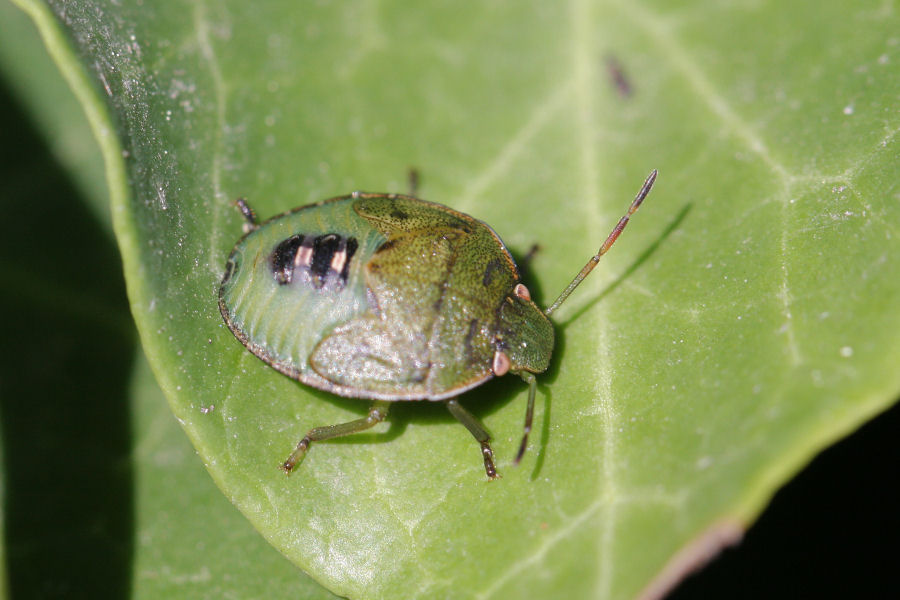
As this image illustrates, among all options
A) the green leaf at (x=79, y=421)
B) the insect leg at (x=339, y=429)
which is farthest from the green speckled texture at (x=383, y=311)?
the green leaf at (x=79, y=421)

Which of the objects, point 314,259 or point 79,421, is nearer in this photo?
point 314,259

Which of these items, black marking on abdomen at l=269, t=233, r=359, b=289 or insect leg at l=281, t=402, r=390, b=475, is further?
black marking on abdomen at l=269, t=233, r=359, b=289

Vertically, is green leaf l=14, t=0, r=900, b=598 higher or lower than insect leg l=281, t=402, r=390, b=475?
higher

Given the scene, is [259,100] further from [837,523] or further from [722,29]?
[837,523]

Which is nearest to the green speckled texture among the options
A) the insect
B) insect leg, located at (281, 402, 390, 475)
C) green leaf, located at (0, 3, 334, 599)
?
the insect

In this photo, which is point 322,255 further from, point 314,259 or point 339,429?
point 339,429

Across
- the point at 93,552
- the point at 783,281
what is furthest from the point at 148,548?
the point at 783,281

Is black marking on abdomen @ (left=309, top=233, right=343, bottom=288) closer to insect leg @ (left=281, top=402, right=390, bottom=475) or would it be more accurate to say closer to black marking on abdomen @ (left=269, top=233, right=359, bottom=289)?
black marking on abdomen @ (left=269, top=233, right=359, bottom=289)

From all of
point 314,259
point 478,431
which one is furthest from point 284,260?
point 478,431
